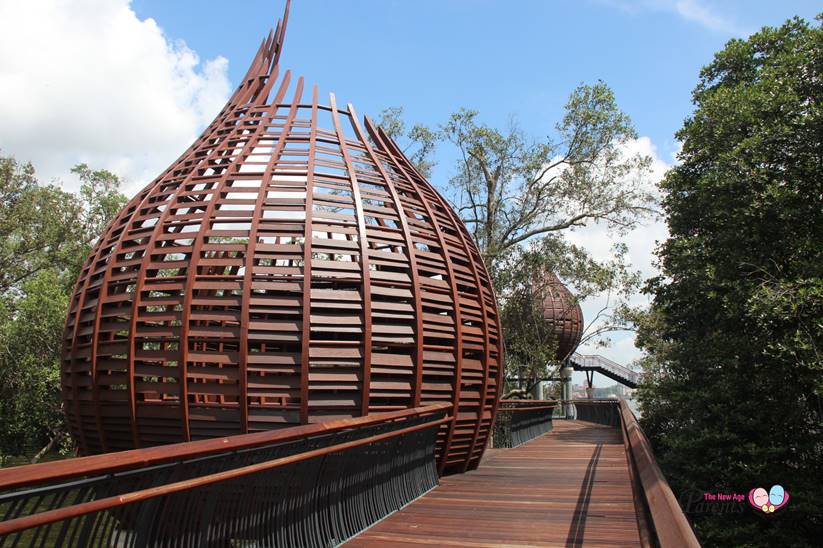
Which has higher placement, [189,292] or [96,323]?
[189,292]

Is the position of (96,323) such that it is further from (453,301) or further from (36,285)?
(36,285)

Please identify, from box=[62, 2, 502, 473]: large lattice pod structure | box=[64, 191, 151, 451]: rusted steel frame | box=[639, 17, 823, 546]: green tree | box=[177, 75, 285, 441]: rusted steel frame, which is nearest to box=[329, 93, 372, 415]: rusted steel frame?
box=[62, 2, 502, 473]: large lattice pod structure

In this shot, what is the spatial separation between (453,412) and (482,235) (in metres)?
16.7

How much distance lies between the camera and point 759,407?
14531 millimetres

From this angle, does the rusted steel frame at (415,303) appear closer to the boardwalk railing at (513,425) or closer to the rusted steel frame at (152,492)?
the rusted steel frame at (152,492)

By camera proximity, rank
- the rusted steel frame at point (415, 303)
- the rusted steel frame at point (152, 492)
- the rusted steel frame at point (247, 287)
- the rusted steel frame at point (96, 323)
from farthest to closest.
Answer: the rusted steel frame at point (415, 303), the rusted steel frame at point (96, 323), the rusted steel frame at point (247, 287), the rusted steel frame at point (152, 492)

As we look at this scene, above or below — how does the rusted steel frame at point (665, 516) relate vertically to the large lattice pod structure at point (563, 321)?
below

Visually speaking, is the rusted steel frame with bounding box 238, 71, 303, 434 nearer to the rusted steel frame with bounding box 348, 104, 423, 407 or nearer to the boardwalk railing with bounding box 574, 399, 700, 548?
the rusted steel frame with bounding box 348, 104, 423, 407

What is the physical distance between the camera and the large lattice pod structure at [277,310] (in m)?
5.85

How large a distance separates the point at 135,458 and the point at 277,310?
9.98ft

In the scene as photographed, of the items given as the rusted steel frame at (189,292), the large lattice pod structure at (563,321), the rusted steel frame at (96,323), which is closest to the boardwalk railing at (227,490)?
the rusted steel frame at (189,292)

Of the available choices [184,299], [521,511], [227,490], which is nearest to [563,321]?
[521,511]

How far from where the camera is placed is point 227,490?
12.1ft

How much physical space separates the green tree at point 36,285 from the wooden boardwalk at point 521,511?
14.2m
